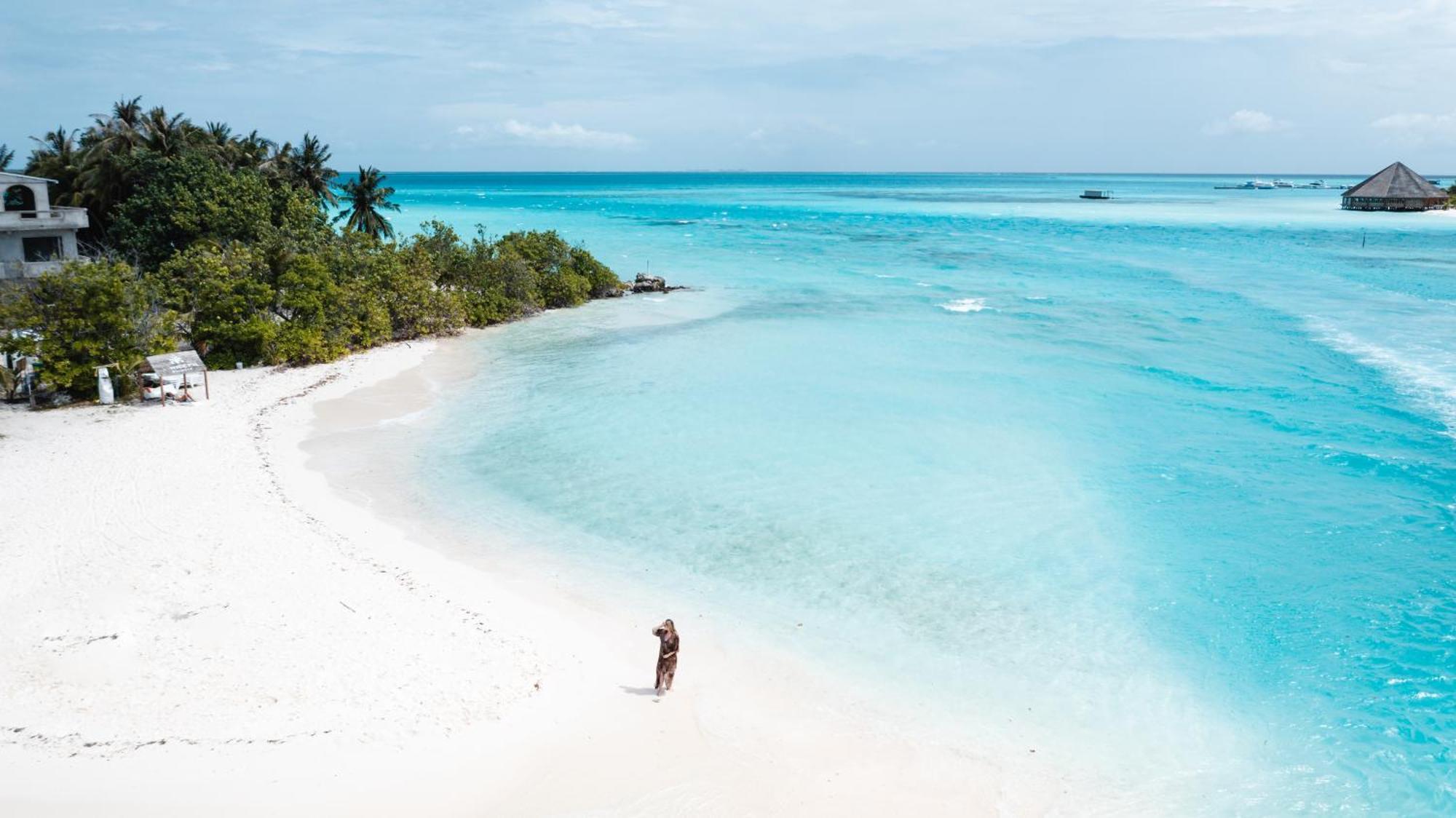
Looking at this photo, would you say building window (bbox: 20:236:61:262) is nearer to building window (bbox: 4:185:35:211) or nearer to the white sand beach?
building window (bbox: 4:185:35:211)

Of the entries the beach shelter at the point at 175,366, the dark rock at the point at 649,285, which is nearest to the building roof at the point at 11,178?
the beach shelter at the point at 175,366

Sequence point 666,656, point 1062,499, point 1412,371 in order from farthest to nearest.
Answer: point 1412,371 < point 1062,499 < point 666,656

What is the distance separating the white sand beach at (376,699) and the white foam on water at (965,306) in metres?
29.8

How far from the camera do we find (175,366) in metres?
21.9

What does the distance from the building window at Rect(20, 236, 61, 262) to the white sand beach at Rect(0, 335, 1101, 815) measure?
847 inches

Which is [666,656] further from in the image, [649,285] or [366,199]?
[366,199]

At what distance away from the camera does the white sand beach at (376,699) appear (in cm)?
919

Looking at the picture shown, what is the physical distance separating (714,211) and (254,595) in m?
105

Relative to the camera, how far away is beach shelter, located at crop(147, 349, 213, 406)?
71.3 ft

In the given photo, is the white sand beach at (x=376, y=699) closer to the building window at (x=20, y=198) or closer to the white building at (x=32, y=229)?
the white building at (x=32, y=229)

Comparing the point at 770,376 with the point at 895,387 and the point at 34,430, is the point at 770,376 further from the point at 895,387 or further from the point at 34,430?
the point at 34,430

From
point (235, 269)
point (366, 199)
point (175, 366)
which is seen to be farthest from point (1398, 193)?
point (175, 366)

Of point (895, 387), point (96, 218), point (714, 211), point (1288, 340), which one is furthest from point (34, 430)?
point (714, 211)

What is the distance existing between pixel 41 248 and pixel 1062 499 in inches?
1385
